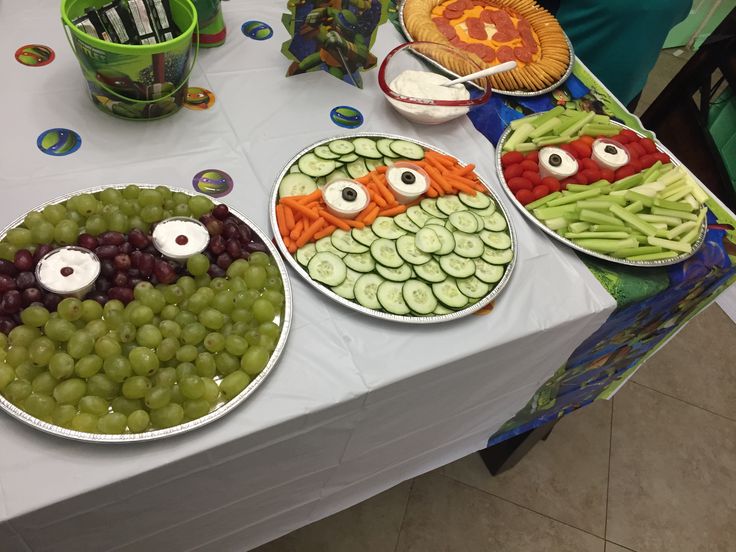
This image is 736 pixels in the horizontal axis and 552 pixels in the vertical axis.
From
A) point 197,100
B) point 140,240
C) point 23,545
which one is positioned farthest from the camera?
point 197,100

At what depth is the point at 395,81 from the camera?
4.91ft

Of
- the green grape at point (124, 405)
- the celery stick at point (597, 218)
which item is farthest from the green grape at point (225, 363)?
the celery stick at point (597, 218)

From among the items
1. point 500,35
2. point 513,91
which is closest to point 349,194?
point 513,91

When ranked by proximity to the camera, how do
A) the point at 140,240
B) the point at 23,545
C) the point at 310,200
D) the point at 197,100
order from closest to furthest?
the point at 23,545 → the point at 140,240 → the point at 310,200 → the point at 197,100

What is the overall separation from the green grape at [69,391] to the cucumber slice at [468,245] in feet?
2.44

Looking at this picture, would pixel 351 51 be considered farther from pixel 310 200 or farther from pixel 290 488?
pixel 290 488

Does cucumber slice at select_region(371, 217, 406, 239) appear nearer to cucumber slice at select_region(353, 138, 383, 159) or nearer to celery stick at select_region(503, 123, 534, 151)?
cucumber slice at select_region(353, 138, 383, 159)

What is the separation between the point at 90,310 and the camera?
0.88m

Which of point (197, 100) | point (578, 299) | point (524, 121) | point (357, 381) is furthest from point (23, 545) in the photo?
point (524, 121)

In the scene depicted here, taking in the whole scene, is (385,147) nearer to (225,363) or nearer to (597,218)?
(597,218)

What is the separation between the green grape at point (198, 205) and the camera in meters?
1.06

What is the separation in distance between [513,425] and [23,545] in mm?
1227

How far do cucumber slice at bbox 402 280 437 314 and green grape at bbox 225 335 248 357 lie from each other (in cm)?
33

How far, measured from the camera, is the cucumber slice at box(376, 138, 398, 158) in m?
1.32
